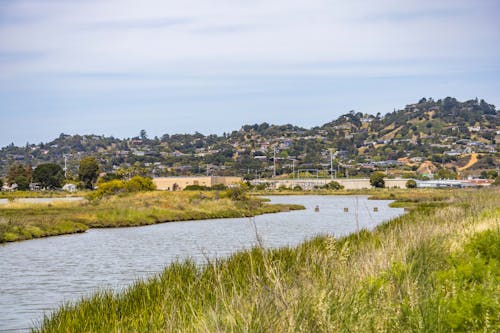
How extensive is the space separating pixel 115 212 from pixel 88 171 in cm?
7255

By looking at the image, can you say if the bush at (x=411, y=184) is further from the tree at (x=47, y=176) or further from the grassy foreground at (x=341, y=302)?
the grassy foreground at (x=341, y=302)

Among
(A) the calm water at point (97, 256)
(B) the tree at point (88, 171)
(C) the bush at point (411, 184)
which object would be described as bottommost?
(C) the bush at point (411, 184)

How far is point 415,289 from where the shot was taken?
10188mm

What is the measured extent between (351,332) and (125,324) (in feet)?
15.2

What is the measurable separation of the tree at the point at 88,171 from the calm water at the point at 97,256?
7457 centimetres

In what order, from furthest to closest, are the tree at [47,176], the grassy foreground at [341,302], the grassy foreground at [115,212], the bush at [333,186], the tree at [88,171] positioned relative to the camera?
the bush at [333,186] → the tree at [47,176] → the tree at [88,171] → the grassy foreground at [115,212] → the grassy foreground at [341,302]

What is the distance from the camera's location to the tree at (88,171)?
124 metres

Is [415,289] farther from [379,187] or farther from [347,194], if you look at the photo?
[379,187]

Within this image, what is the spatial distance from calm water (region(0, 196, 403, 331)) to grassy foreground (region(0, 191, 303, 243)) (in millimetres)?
1514

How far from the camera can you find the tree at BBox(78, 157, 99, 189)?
123688 millimetres

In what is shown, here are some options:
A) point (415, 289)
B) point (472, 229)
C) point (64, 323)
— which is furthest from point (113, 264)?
point (415, 289)

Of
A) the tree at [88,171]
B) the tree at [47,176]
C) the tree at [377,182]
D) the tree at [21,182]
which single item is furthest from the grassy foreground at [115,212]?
the tree at [377,182]

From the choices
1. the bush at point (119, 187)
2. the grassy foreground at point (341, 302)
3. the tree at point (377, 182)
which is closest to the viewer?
the grassy foreground at point (341, 302)

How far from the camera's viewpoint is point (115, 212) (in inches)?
2137
